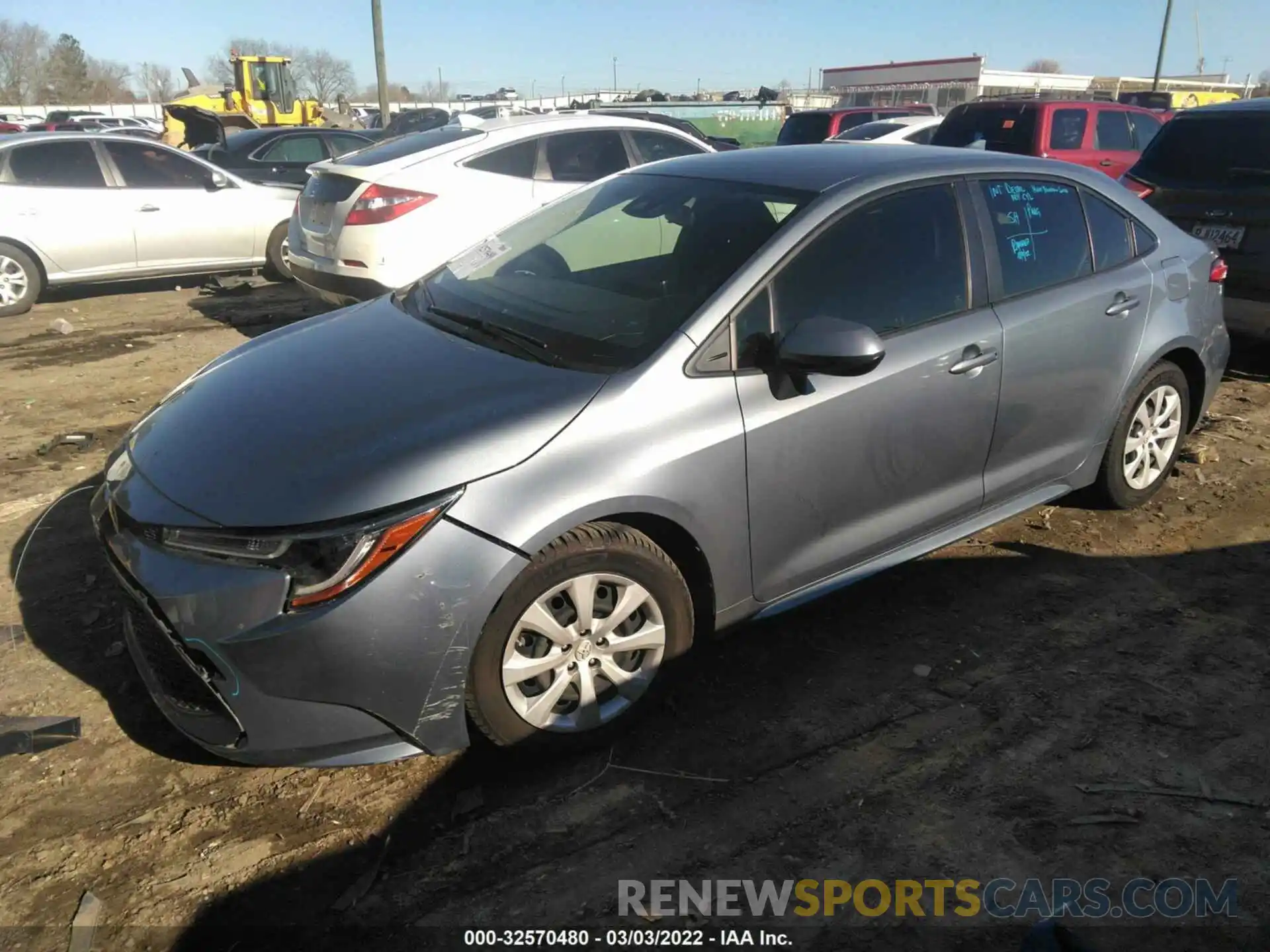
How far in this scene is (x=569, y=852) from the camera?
8.55ft

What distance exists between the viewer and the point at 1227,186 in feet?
21.4

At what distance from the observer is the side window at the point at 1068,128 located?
11.3 m

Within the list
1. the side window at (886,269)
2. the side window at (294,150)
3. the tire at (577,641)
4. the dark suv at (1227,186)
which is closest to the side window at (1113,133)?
the dark suv at (1227,186)

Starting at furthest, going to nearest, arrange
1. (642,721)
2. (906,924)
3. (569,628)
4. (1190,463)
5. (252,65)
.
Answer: (252,65) → (1190,463) → (642,721) → (569,628) → (906,924)

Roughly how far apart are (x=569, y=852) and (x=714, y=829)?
41cm

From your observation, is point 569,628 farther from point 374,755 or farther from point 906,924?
point 906,924

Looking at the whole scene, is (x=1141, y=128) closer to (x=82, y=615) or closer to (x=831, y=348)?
(x=831, y=348)

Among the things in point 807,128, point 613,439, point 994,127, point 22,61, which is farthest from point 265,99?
point 22,61

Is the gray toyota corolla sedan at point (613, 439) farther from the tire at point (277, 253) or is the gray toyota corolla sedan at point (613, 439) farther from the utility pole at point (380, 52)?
the utility pole at point (380, 52)

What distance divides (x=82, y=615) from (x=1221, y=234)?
6.94 metres

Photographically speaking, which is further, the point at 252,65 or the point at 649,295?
the point at 252,65

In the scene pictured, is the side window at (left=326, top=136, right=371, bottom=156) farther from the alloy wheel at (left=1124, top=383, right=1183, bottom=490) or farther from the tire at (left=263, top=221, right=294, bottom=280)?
the alloy wheel at (left=1124, top=383, right=1183, bottom=490)

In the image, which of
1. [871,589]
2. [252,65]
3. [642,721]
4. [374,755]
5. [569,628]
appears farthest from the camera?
[252,65]

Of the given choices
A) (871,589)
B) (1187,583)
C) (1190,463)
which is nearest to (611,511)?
(871,589)
